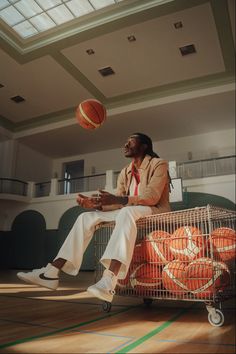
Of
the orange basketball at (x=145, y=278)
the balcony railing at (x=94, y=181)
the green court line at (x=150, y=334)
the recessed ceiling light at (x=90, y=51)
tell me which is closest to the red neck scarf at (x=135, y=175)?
the orange basketball at (x=145, y=278)

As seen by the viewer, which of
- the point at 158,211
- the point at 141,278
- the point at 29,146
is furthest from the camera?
the point at 29,146

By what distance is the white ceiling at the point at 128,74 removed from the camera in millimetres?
8922

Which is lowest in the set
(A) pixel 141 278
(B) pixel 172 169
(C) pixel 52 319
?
(C) pixel 52 319

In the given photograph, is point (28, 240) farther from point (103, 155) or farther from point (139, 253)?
point (139, 253)

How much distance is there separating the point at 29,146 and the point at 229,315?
15531mm

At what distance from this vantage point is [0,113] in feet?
45.9

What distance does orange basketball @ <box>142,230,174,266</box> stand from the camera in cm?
228

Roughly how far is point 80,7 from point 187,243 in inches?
352

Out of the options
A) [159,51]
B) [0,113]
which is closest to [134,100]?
[159,51]

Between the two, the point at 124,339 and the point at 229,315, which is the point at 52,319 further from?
the point at 229,315

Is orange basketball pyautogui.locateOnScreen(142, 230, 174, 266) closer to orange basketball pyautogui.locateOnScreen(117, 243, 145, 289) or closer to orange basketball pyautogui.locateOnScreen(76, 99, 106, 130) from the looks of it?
orange basketball pyautogui.locateOnScreen(117, 243, 145, 289)

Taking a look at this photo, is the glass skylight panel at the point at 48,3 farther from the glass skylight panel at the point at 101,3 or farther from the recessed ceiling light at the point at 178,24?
the recessed ceiling light at the point at 178,24

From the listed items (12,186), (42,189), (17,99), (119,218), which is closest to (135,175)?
(119,218)

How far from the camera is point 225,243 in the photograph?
7.27 feet
